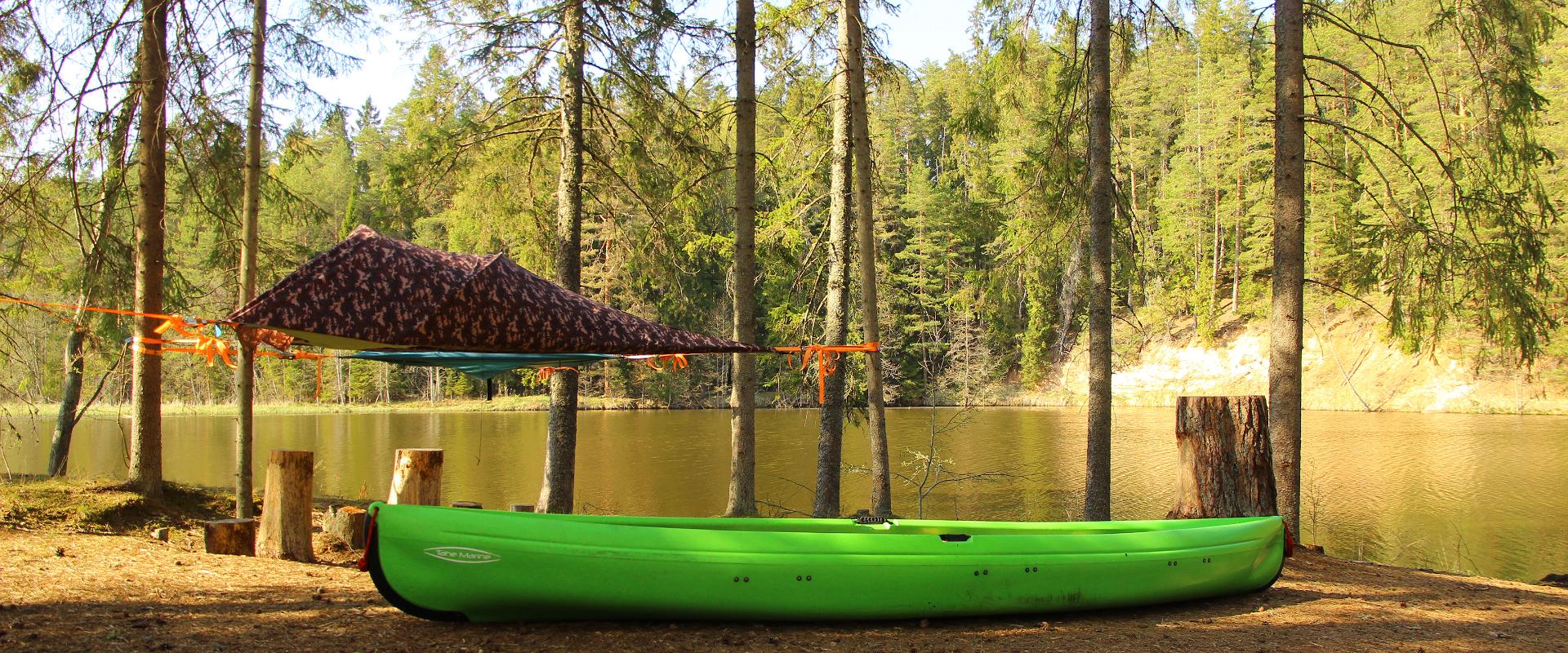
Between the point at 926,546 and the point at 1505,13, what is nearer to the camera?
the point at 926,546

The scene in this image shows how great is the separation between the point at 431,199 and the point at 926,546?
621cm

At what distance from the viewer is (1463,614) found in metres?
4.60

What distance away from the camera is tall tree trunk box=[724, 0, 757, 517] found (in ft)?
25.1

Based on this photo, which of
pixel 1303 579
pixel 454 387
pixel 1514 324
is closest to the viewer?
pixel 1303 579

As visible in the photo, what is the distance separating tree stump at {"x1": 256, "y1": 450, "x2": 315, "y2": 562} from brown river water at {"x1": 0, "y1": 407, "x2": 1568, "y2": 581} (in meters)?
3.83

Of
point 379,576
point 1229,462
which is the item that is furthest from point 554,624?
point 1229,462

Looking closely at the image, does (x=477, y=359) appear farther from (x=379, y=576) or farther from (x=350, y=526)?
(x=379, y=576)

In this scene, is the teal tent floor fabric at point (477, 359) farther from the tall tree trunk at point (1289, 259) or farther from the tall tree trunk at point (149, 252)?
the tall tree trunk at point (1289, 259)

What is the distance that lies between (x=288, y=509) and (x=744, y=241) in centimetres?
384

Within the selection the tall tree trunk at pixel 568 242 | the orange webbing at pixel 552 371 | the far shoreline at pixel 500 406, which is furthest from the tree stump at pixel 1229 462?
the far shoreline at pixel 500 406

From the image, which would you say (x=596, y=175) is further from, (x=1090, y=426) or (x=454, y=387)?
(x=454, y=387)

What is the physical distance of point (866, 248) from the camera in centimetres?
739

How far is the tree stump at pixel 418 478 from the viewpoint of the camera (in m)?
5.77

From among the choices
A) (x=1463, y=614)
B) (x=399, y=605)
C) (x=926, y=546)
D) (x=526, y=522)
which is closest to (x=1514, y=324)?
(x=1463, y=614)
